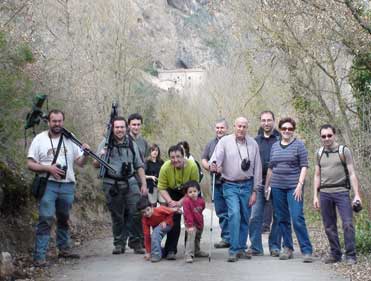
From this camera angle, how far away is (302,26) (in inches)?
750

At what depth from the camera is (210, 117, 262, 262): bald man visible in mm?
11258

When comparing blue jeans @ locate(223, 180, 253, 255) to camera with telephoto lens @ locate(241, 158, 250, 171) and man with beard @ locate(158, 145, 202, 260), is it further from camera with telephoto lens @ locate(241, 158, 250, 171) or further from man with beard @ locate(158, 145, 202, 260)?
man with beard @ locate(158, 145, 202, 260)

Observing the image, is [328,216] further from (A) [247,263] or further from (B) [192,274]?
(B) [192,274]

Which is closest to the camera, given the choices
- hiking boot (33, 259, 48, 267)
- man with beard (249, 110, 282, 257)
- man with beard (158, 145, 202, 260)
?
hiking boot (33, 259, 48, 267)

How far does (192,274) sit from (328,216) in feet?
7.52

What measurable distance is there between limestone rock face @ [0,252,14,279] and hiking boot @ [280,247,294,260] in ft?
13.2

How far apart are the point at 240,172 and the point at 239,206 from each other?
52 cm

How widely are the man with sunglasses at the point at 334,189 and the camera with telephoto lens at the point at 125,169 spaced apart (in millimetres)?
2886

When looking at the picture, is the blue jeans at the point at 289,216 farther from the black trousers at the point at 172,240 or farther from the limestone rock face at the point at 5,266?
the limestone rock face at the point at 5,266

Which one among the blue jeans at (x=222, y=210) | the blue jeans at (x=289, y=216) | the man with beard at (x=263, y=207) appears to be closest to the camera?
the blue jeans at (x=289, y=216)

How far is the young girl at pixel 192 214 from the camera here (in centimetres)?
1089

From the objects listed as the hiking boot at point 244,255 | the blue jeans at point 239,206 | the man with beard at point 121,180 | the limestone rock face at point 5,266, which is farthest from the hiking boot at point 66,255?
the hiking boot at point 244,255

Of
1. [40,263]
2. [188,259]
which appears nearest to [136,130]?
[188,259]

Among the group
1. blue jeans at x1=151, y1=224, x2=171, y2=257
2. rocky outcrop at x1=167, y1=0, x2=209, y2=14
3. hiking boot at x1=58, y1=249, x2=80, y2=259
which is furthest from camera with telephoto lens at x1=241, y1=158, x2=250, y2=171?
rocky outcrop at x1=167, y1=0, x2=209, y2=14
